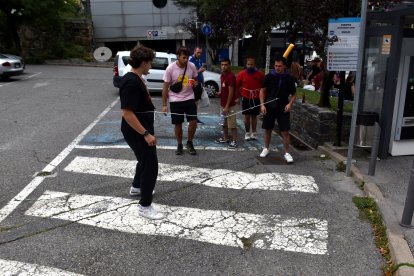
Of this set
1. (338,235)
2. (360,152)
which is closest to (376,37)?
(360,152)

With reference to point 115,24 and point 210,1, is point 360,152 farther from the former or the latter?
point 115,24

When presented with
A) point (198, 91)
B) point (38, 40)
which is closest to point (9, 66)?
point (198, 91)

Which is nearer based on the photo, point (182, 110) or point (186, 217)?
point (186, 217)

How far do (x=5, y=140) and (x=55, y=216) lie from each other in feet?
12.9

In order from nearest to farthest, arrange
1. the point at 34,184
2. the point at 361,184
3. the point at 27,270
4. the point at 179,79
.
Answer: the point at 27,270
the point at 34,184
the point at 361,184
the point at 179,79

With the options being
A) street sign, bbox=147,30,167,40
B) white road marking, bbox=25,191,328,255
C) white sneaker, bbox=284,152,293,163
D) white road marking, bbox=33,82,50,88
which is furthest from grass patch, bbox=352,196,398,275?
street sign, bbox=147,30,167,40

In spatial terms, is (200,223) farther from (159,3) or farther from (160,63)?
(159,3)

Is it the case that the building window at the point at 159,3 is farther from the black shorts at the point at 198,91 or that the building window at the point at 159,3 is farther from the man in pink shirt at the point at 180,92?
the man in pink shirt at the point at 180,92

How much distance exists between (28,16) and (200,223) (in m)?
27.9

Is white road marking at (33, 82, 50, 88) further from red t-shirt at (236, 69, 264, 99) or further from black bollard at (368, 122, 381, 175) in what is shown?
black bollard at (368, 122, 381, 175)

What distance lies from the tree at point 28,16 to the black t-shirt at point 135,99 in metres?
25.3

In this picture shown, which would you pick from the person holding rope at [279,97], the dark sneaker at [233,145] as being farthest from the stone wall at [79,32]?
the person holding rope at [279,97]

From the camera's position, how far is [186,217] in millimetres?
4555

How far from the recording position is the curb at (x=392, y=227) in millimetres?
3590
